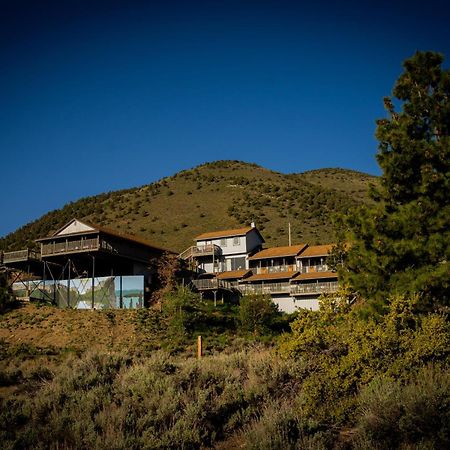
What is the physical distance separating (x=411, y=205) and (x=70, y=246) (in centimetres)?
3665

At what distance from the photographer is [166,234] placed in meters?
81.1

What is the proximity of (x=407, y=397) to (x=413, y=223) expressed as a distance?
9221 millimetres

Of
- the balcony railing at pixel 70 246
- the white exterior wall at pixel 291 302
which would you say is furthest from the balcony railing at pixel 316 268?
the balcony railing at pixel 70 246

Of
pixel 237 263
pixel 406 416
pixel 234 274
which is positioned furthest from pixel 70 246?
pixel 406 416

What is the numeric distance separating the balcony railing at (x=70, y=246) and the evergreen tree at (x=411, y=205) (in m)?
31.9

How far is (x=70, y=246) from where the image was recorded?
155 ft

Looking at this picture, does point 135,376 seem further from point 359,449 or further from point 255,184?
point 255,184

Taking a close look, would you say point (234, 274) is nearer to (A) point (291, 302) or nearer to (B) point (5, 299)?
(A) point (291, 302)

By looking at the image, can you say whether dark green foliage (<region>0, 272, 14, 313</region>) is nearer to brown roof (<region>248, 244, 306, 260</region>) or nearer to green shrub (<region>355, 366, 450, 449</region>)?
brown roof (<region>248, 244, 306, 260</region>)

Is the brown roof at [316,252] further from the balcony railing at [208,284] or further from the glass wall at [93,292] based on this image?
the glass wall at [93,292]

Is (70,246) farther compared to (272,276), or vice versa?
(272,276)

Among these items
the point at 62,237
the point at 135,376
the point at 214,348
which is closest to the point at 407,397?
the point at 135,376

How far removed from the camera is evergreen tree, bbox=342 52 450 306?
16.9m

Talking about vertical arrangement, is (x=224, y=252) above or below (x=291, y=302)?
above
